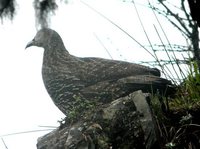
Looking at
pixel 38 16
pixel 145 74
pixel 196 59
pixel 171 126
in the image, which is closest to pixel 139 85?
pixel 145 74

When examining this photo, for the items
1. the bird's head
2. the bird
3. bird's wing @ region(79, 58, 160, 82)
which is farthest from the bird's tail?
the bird's head

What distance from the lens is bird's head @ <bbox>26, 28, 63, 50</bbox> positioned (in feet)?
26.0

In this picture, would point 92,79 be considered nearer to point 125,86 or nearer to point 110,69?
point 110,69

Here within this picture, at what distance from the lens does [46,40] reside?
802 cm

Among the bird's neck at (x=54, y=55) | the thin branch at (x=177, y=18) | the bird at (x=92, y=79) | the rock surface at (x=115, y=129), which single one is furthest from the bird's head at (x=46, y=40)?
the rock surface at (x=115, y=129)

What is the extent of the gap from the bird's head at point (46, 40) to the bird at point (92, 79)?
0.28m

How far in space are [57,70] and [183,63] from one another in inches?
72.4

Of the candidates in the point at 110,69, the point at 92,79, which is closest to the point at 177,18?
the point at 110,69

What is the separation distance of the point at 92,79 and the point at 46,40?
1.26 metres

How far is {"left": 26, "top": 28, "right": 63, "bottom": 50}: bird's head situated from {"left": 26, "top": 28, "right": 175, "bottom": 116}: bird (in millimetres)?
275

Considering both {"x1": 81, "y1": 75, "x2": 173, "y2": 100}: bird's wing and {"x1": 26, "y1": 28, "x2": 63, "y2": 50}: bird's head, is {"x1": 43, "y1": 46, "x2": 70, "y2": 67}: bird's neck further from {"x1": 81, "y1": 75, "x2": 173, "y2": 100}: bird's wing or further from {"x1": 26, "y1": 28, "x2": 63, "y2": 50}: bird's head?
{"x1": 81, "y1": 75, "x2": 173, "y2": 100}: bird's wing

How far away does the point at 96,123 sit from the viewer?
5.45m

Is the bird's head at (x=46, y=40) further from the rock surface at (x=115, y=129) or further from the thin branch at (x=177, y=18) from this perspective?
the rock surface at (x=115, y=129)

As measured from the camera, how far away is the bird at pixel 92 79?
21.4ft
